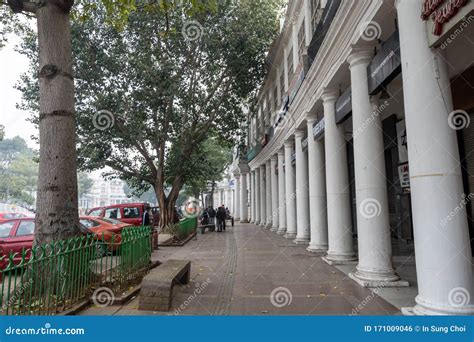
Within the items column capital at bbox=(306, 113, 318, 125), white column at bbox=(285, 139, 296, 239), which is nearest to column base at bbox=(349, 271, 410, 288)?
column capital at bbox=(306, 113, 318, 125)

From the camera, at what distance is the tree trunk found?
217 inches

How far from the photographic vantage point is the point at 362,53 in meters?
7.00

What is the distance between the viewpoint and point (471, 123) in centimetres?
899

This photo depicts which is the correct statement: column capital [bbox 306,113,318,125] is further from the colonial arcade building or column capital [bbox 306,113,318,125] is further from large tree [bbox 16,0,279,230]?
large tree [bbox 16,0,279,230]

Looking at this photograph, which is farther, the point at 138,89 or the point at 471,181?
the point at 138,89

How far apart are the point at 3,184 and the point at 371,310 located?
6509cm

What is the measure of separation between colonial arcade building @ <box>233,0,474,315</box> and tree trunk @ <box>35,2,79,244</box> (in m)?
5.49

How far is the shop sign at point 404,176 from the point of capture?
11.1 meters

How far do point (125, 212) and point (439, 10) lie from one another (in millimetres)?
16642

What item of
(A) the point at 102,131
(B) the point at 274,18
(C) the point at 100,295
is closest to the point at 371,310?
(C) the point at 100,295

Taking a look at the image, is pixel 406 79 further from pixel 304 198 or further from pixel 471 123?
pixel 304 198

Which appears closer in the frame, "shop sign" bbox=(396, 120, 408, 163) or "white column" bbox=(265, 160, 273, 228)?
"shop sign" bbox=(396, 120, 408, 163)

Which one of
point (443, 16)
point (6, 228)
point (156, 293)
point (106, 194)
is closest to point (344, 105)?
point (443, 16)

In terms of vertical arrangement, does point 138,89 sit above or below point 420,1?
above
